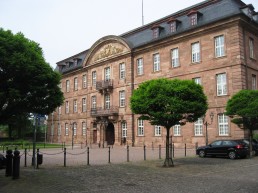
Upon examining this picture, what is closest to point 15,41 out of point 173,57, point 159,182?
point 159,182

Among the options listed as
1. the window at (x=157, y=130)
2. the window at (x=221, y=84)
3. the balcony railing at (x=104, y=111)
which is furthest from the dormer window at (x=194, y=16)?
the balcony railing at (x=104, y=111)

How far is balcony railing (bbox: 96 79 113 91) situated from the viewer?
4012 centimetres

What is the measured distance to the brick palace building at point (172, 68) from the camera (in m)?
27.5

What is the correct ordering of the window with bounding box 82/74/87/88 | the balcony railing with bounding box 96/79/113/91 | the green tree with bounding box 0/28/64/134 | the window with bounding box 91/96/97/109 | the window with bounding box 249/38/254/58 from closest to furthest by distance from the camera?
1. the green tree with bounding box 0/28/64/134
2. the window with bounding box 249/38/254/58
3. the balcony railing with bounding box 96/79/113/91
4. the window with bounding box 91/96/97/109
5. the window with bounding box 82/74/87/88

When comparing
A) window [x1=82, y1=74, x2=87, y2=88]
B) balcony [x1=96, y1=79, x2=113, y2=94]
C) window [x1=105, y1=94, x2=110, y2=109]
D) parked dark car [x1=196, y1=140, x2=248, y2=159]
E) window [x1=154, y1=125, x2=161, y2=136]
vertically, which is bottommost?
parked dark car [x1=196, y1=140, x2=248, y2=159]

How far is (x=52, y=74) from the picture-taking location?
14.3 metres

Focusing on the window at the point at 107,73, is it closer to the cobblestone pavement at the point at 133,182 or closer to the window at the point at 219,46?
the window at the point at 219,46

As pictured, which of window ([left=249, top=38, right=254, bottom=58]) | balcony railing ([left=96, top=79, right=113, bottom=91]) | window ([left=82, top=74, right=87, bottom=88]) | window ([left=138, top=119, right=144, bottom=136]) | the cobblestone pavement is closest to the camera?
the cobblestone pavement

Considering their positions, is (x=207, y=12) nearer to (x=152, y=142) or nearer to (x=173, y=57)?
(x=173, y=57)

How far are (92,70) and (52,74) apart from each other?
1184 inches

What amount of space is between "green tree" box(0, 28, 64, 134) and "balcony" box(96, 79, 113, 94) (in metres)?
25.6

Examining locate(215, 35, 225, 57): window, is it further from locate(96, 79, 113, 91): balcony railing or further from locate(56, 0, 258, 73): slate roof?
locate(96, 79, 113, 91): balcony railing

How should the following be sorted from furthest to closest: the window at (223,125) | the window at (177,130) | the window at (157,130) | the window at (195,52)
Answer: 1. the window at (157,130)
2. the window at (177,130)
3. the window at (195,52)
4. the window at (223,125)

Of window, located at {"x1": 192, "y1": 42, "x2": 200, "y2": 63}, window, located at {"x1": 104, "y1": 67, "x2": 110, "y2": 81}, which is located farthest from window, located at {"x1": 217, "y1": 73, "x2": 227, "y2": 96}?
window, located at {"x1": 104, "y1": 67, "x2": 110, "y2": 81}
